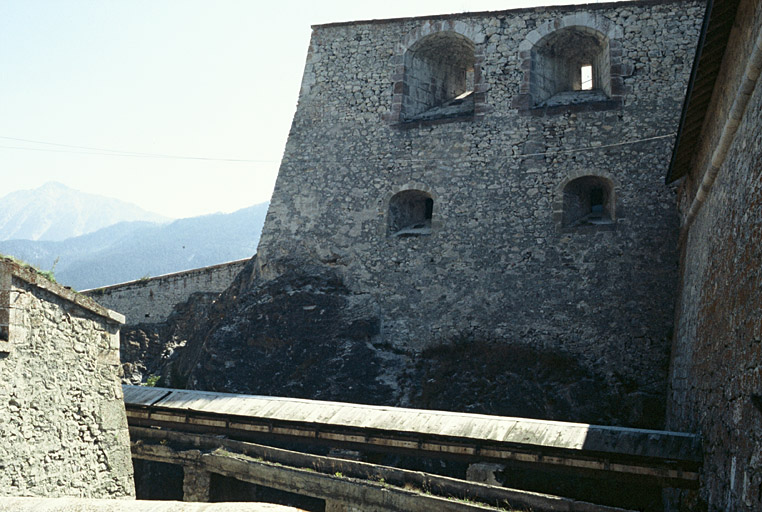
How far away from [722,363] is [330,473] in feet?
15.4

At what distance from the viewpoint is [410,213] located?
16734 mm

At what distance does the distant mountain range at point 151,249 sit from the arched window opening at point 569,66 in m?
75.6

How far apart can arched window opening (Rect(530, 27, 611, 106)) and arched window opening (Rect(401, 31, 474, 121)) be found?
1.41m

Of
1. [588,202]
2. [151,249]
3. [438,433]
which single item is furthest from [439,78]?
[151,249]

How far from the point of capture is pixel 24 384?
26.0ft

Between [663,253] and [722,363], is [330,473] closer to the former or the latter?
[722,363]

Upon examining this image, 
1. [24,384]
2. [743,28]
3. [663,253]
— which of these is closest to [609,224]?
Answer: [663,253]

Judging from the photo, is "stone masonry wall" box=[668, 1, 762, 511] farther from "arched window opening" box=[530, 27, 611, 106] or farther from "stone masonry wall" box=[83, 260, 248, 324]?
"stone masonry wall" box=[83, 260, 248, 324]

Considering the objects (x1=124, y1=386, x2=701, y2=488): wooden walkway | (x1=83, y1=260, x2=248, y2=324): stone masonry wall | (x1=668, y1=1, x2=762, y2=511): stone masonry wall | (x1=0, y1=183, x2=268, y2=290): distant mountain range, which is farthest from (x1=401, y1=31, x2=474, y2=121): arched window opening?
(x1=0, y1=183, x2=268, y2=290): distant mountain range

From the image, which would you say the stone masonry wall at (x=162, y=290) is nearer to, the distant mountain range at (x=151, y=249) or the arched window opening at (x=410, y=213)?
the arched window opening at (x=410, y=213)

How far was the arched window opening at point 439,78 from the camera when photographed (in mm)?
16594

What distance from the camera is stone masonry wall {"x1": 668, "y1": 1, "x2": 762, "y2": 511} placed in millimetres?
6219

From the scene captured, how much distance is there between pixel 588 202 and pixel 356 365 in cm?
531

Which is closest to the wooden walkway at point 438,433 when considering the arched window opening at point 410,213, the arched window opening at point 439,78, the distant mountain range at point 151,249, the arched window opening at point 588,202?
the arched window opening at point 410,213
